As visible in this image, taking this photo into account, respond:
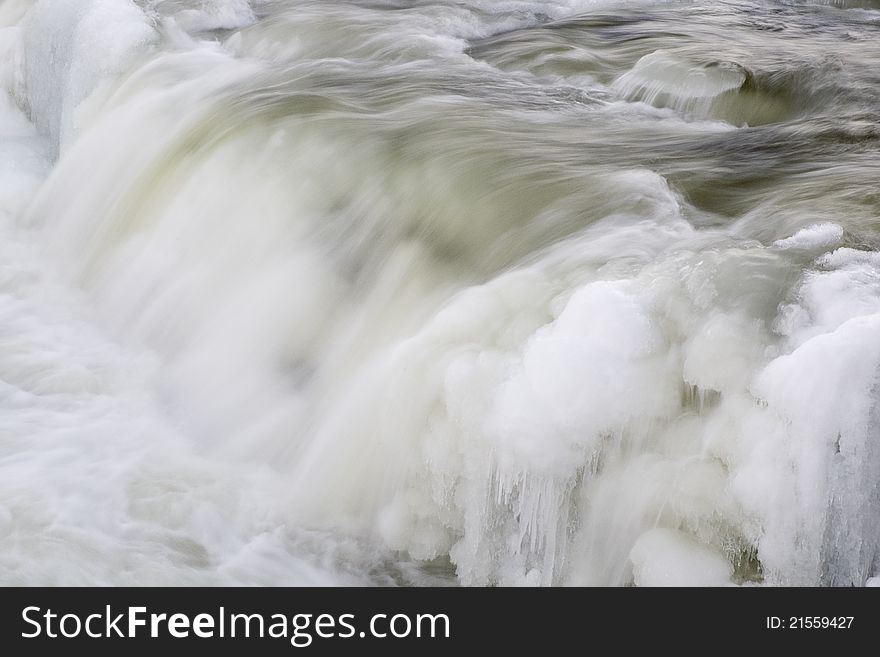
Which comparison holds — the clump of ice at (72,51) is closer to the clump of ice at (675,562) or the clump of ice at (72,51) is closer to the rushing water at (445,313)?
the rushing water at (445,313)

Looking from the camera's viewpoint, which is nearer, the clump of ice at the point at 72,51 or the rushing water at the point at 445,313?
the rushing water at the point at 445,313

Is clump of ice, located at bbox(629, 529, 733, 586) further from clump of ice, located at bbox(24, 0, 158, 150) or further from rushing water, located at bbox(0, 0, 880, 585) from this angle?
clump of ice, located at bbox(24, 0, 158, 150)

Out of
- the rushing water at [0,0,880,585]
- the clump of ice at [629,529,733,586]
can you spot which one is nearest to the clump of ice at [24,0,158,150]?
the rushing water at [0,0,880,585]

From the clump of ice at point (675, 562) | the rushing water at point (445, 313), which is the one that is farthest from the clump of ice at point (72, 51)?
the clump of ice at point (675, 562)

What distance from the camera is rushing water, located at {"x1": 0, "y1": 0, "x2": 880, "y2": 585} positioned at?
2.77 m

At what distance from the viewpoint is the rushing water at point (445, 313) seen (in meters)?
2.77

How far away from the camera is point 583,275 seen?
3350 millimetres

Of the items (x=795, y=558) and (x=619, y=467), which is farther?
(x=619, y=467)

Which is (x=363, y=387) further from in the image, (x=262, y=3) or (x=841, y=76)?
(x=262, y=3)

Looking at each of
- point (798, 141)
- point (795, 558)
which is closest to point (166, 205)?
point (798, 141)

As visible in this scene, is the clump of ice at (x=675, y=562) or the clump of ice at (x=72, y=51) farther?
the clump of ice at (x=72, y=51)

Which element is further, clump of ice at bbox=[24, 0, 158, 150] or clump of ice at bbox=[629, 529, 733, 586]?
clump of ice at bbox=[24, 0, 158, 150]

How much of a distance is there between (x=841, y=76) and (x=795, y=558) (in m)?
3.35

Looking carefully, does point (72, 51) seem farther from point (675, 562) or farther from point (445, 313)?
point (675, 562)
